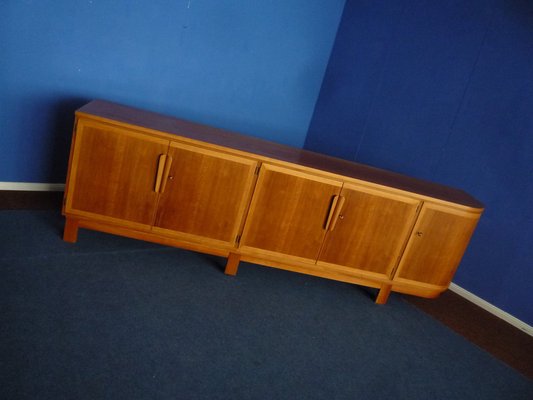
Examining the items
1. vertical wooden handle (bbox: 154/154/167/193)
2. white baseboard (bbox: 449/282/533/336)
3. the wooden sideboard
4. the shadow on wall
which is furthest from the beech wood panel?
white baseboard (bbox: 449/282/533/336)

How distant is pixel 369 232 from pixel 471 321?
0.92m

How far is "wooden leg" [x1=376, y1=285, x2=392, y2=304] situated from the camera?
8.30 feet

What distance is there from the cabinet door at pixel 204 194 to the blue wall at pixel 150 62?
3.03ft

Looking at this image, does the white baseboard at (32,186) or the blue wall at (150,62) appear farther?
the white baseboard at (32,186)

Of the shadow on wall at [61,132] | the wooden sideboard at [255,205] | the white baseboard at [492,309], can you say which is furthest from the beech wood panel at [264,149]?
the white baseboard at [492,309]

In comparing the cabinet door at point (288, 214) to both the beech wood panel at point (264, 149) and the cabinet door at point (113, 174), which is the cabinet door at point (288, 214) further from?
the cabinet door at point (113, 174)

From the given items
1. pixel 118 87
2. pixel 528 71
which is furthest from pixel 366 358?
pixel 118 87

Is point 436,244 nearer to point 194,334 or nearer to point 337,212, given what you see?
point 337,212

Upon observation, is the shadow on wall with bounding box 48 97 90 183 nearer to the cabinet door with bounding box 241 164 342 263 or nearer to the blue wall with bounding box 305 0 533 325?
the cabinet door with bounding box 241 164 342 263

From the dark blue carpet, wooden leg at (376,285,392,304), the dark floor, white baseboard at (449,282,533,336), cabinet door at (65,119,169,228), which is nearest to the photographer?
the dark blue carpet

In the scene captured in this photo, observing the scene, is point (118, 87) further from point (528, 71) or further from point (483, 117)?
point (528, 71)

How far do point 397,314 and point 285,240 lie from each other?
0.81m

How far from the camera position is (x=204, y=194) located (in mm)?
2246

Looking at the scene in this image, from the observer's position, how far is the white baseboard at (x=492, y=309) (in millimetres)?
2650
